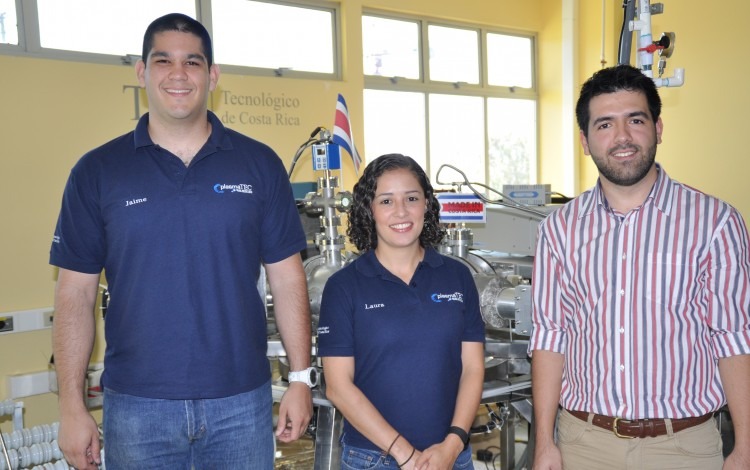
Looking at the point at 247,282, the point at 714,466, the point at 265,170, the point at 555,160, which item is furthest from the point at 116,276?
the point at 555,160

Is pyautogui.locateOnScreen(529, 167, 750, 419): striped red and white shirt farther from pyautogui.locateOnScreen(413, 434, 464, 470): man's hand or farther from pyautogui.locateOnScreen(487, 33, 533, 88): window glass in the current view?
pyautogui.locateOnScreen(487, 33, 533, 88): window glass

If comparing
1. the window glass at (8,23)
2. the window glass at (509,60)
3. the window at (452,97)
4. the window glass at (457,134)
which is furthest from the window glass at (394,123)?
the window glass at (8,23)

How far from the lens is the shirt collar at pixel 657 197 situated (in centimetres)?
149

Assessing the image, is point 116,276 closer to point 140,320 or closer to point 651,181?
point 140,320

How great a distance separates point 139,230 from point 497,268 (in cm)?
140

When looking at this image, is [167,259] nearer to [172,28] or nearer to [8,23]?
[172,28]

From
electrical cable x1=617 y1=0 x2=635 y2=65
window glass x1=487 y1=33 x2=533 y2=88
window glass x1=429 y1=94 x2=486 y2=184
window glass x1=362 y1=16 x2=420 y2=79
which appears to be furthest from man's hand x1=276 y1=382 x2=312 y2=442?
window glass x1=487 y1=33 x2=533 y2=88

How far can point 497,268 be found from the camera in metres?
2.51

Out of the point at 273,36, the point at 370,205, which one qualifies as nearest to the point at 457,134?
the point at 273,36

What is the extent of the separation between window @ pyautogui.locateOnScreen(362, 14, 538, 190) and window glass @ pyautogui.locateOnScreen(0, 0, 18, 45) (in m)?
2.50

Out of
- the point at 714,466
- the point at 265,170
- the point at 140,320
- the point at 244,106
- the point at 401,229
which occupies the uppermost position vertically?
the point at 244,106

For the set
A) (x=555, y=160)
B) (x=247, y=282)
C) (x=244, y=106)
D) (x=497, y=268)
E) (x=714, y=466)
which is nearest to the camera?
(x=714, y=466)

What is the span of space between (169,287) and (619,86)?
1.08m

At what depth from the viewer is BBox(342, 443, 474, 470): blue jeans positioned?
1513 mm
